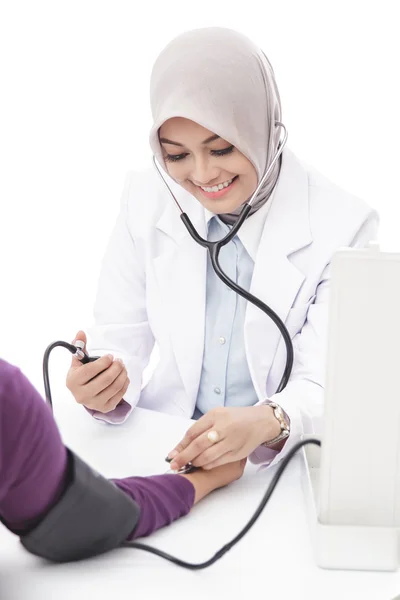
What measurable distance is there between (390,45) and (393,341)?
4.96ft

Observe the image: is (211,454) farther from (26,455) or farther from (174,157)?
(174,157)

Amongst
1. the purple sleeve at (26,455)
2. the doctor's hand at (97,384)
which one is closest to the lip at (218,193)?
the doctor's hand at (97,384)

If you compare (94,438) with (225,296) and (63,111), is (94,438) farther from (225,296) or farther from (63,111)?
(63,111)

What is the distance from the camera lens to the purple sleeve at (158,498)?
2.88 ft

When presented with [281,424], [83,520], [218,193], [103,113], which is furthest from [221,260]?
[103,113]

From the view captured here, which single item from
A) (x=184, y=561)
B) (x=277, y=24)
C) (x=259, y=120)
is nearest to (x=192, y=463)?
(x=184, y=561)

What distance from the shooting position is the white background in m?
2.09

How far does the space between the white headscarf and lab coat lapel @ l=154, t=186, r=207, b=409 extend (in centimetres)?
16

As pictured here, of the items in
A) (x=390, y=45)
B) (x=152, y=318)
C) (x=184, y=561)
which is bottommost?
(x=184, y=561)

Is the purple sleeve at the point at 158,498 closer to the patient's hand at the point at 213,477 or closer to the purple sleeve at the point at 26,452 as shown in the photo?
the patient's hand at the point at 213,477

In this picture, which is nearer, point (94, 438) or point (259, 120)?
point (94, 438)

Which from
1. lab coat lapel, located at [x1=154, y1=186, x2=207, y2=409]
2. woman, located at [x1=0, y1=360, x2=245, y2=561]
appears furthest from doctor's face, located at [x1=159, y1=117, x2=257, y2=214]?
woman, located at [x1=0, y1=360, x2=245, y2=561]

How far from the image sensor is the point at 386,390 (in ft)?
2.70

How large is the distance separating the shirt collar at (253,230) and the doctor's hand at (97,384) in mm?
325
